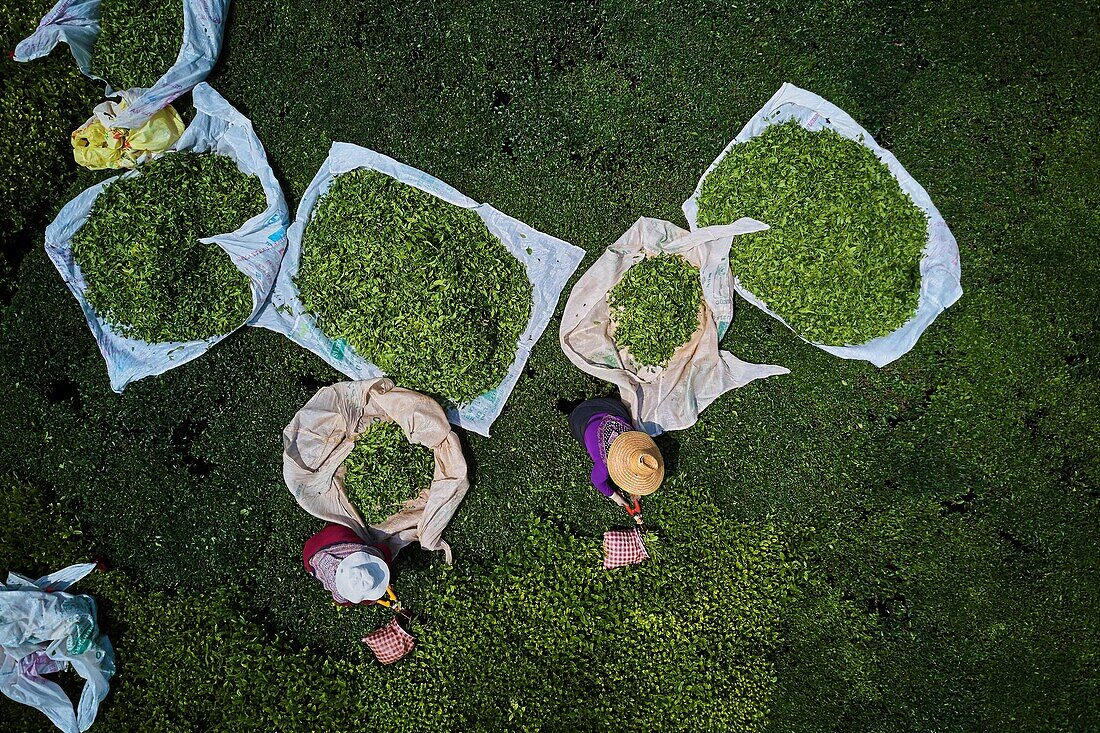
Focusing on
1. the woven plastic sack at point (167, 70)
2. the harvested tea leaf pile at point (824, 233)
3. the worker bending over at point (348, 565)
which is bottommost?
the worker bending over at point (348, 565)

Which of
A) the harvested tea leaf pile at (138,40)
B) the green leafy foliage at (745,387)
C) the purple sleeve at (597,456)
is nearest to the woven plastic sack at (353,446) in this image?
the green leafy foliage at (745,387)

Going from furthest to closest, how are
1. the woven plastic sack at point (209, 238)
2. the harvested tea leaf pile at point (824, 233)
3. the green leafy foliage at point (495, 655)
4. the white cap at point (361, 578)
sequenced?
the green leafy foliage at point (495, 655), the woven plastic sack at point (209, 238), the harvested tea leaf pile at point (824, 233), the white cap at point (361, 578)

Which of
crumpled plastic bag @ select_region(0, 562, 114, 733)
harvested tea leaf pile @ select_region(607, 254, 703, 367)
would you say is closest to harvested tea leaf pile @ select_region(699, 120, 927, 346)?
harvested tea leaf pile @ select_region(607, 254, 703, 367)

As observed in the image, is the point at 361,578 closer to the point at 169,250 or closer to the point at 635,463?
the point at 635,463

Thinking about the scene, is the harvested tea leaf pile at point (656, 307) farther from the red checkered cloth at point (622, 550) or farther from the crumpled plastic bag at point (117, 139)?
the crumpled plastic bag at point (117, 139)

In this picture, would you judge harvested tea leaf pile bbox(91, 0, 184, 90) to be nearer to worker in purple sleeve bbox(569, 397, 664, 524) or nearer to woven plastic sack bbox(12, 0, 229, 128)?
woven plastic sack bbox(12, 0, 229, 128)

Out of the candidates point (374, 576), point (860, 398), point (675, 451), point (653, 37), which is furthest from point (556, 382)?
point (653, 37)

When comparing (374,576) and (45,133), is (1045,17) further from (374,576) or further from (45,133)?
(45,133)
